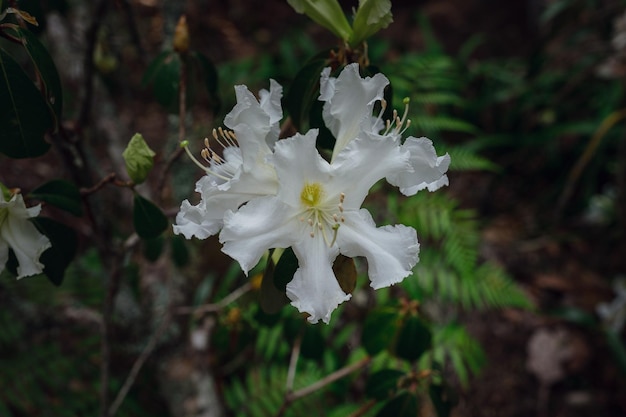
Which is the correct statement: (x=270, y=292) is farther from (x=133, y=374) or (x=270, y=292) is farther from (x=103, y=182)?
(x=133, y=374)

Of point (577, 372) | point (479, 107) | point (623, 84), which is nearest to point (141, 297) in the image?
point (577, 372)

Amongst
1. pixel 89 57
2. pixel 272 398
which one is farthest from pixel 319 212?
pixel 272 398

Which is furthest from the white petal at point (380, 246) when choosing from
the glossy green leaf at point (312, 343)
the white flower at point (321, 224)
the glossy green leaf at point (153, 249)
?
the glossy green leaf at point (153, 249)

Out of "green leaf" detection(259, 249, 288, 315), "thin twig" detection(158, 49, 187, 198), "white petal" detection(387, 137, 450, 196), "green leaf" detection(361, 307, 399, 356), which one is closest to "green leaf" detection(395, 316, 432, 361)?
"green leaf" detection(361, 307, 399, 356)

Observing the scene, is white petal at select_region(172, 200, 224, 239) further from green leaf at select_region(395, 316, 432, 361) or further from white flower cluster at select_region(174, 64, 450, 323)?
green leaf at select_region(395, 316, 432, 361)

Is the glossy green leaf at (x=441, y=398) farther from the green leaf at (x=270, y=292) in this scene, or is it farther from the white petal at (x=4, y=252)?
the white petal at (x=4, y=252)
